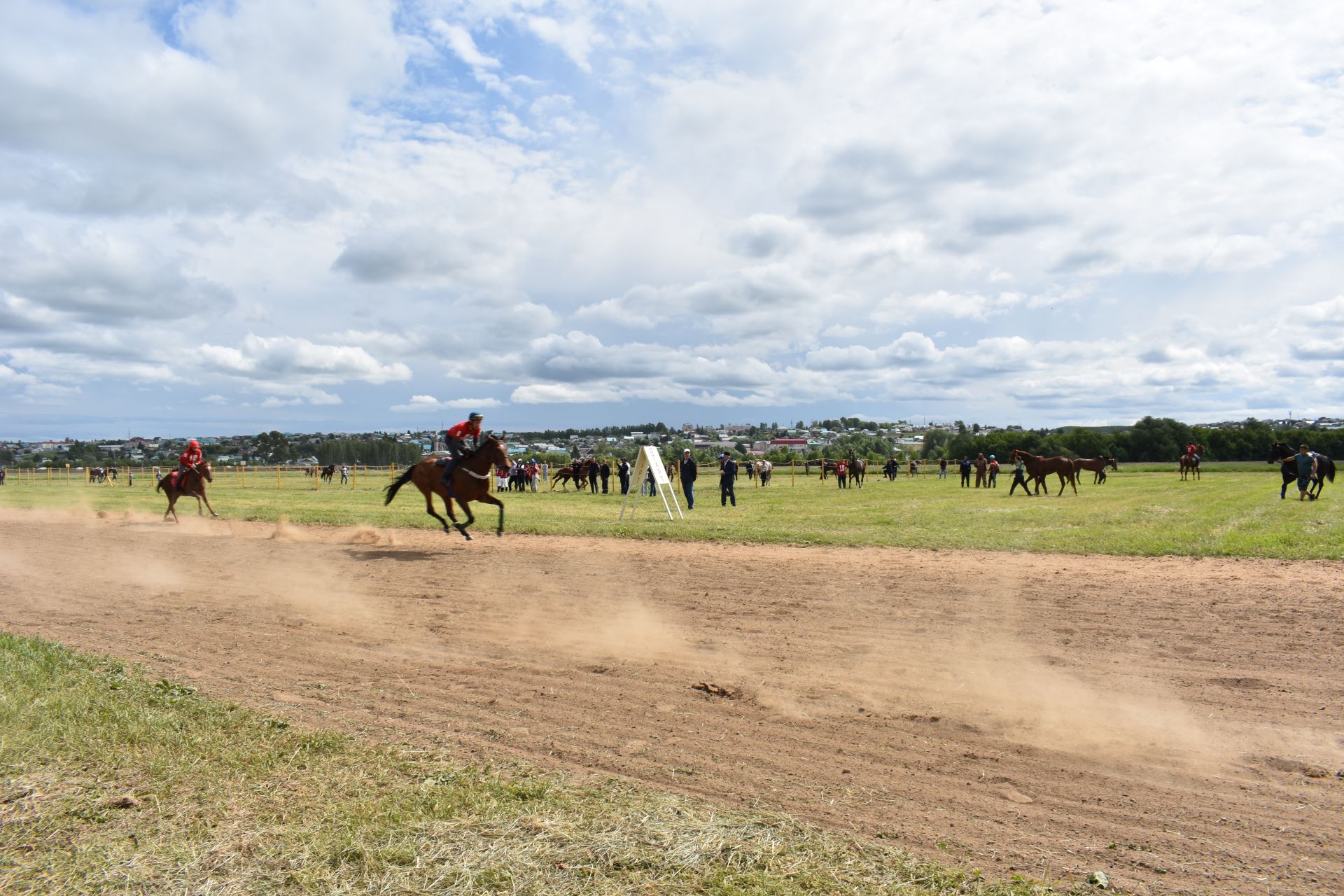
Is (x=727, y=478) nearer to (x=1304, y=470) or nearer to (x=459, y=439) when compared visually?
(x=459, y=439)

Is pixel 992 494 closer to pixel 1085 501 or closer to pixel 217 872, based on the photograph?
pixel 1085 501

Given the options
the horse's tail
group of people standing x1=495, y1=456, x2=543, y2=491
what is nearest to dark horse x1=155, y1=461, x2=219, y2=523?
the horse's tail

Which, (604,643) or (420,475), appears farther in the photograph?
(420,475)

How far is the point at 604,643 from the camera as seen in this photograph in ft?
31.1

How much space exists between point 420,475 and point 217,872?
15.3 metres

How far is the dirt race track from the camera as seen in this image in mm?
5051

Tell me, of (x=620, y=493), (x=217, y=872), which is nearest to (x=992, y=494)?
(x=620, y=493)

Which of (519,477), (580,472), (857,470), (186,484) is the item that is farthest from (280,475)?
(857,470)

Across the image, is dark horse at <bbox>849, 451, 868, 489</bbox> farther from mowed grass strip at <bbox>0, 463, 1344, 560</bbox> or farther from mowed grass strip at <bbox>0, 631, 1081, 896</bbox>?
mowed grass strip at <bbox>0, 631, 1081, 896</bbox>

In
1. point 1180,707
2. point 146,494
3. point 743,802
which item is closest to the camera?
point 743,802

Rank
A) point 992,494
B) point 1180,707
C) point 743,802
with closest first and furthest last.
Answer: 1. point 743,802
2. point 1180,707
3. point 992,494

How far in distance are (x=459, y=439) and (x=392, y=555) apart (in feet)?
9.53

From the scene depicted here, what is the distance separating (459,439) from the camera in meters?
17.3

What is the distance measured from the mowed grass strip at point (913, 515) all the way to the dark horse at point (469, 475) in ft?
8.50
